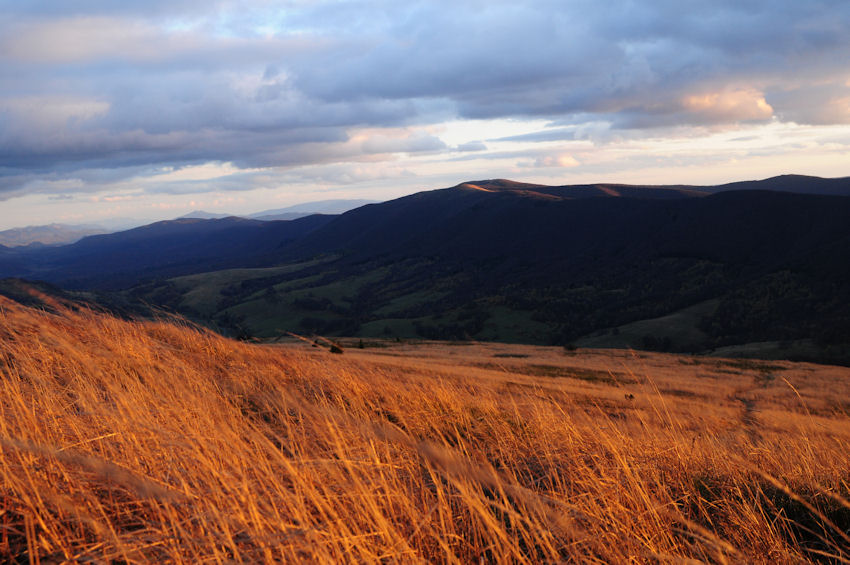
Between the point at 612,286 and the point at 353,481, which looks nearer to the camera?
the point at 353,481

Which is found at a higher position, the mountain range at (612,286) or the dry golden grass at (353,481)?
the dry golden grass at (353,481)

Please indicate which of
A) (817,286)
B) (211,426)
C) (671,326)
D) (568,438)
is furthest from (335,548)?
(817,286)

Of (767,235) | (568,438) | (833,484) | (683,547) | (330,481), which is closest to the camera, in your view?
(683,547)

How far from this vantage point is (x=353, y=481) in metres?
3.20

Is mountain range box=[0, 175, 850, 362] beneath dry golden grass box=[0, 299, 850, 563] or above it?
beneath

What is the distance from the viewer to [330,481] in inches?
127

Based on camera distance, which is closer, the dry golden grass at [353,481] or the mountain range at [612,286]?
the dry golden grass at [353,481]

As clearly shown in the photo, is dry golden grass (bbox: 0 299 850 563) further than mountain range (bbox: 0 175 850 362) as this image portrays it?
No

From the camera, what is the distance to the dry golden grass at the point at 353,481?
252 centimetres

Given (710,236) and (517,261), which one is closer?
(710,236)

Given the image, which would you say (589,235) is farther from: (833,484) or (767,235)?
(833,484)

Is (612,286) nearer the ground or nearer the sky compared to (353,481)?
nearer the ground

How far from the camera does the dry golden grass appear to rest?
2.52m

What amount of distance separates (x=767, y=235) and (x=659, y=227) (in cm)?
3350
